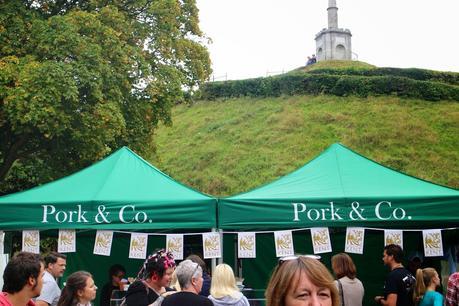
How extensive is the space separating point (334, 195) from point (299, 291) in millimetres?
5721

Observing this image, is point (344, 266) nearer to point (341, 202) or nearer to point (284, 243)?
point (341, 202)

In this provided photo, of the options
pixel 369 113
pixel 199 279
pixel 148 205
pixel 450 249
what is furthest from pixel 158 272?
pixel 369 113

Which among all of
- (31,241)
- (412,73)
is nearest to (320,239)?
(31,241)

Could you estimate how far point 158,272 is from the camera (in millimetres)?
5230

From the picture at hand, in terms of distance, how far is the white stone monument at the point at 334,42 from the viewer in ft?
201

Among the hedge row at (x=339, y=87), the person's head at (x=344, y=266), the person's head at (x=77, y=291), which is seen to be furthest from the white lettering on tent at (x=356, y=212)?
the hedge row at (x=339, y=87)

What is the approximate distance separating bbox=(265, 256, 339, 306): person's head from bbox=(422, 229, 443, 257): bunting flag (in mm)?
6288

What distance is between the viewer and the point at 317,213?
7.74 m

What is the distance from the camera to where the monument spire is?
207 feet

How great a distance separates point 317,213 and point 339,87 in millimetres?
37109

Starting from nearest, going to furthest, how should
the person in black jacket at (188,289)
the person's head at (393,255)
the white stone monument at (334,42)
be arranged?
the person in black jacket at (188,289) → the person's head at (393,255) → the white stone monument at (334,42)

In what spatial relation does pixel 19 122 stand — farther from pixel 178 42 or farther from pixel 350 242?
pixel 350 242

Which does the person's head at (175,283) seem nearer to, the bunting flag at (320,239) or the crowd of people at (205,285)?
the crowd of people at (205,285)

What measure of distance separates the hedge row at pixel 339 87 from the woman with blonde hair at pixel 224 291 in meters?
38.2
